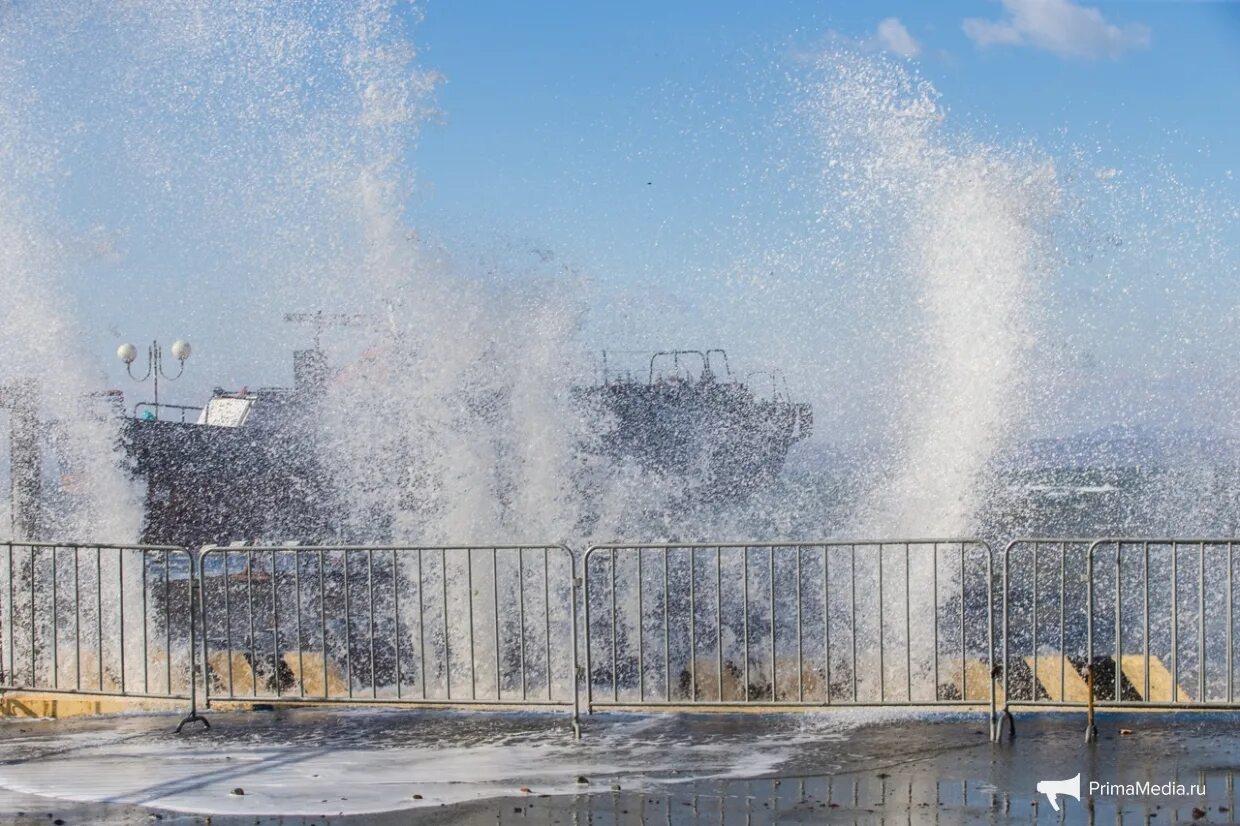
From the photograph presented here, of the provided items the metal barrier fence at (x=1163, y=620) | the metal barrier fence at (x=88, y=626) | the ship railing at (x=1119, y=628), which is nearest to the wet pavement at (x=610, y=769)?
the ship railing at (x=1119, y=628)

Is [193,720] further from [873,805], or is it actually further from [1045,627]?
[1045,627]

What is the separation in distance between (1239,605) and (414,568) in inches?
639

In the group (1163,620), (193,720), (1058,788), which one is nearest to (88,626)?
(193,720)

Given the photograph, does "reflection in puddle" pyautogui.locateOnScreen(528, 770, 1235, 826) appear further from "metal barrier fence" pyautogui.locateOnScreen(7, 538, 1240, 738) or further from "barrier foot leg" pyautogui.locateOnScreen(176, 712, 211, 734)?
"barrier foot leg" pyautogui.locateOnScreen(176, 712, 211, 734)

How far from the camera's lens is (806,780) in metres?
6.67

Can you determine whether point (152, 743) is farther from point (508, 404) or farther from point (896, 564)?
point (508, 404)

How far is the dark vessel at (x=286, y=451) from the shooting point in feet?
133

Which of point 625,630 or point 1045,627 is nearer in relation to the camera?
point 625,630

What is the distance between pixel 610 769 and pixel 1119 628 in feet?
9.18

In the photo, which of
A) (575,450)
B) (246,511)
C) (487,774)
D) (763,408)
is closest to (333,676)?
(487,774)

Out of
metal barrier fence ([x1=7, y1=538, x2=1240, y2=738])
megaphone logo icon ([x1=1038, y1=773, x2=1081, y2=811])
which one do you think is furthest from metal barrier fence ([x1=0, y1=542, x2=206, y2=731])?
megaphone logo icon ([x1=1038, y1=773, x2=1081, y2=811])

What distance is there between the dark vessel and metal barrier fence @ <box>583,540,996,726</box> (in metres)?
12.2

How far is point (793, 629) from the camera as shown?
21.1m

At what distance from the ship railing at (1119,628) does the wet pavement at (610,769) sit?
34cm
